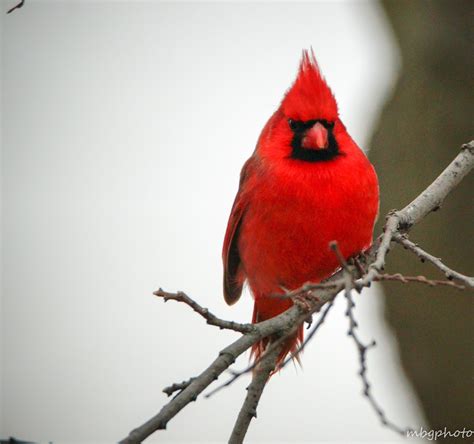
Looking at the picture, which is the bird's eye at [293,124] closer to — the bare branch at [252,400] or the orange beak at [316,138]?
the orange beak at [316,138]

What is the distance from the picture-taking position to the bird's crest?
3162 mm

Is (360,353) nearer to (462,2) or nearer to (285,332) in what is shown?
(285,332)

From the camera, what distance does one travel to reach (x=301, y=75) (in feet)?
10.4

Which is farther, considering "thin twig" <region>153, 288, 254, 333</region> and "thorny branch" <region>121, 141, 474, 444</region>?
"thin twig" <region>153, 288, 254, 333</region>

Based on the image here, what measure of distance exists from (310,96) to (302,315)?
1.02m

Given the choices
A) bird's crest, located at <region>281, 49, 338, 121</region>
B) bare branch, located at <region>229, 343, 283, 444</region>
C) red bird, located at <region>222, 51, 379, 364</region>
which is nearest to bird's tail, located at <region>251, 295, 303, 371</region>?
red bird, located at <region>222, 51, 379, 364</region>

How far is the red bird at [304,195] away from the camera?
3.04 m

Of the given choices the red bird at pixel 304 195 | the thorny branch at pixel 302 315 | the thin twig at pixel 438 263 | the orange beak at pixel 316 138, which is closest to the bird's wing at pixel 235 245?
the red bird at pixel 304 195

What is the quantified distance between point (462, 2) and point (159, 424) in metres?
4.47

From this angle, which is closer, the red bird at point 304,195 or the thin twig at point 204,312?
the thin twig at point 204,312

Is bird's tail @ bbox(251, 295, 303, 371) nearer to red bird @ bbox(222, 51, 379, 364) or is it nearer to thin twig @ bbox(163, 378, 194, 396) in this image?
red bird @ bbox(222, 51, 379, 364)

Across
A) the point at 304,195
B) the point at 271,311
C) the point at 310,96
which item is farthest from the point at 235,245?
the point at 310,96

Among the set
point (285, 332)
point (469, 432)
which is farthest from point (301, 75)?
point (469, 432)

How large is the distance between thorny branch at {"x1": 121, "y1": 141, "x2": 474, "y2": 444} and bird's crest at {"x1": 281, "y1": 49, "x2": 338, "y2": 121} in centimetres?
57
